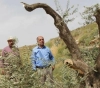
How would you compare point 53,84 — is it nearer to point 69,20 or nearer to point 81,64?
point 81,64

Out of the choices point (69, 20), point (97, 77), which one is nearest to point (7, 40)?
point (69, 20)

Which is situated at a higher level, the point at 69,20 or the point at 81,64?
the point at 69,20

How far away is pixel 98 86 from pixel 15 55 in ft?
7.90

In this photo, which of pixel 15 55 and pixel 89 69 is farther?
pixel 89 69

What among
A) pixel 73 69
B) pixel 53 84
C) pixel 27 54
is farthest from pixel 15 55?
pixel 73 69

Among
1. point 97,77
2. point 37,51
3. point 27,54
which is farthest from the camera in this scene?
point 37,51

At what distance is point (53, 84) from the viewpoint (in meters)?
9.99

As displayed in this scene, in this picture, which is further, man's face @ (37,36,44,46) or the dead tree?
man's face @ (37,36,44,46)

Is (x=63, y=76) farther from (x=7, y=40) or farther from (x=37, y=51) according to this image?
(x=7, y=40)

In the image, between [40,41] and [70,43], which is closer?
[70,43]

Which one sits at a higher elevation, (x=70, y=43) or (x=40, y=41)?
(x=40, y=41)

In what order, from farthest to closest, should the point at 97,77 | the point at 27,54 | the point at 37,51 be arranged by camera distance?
1. the point at 37,51
2. the point at 97,77
3. the point at 27,54

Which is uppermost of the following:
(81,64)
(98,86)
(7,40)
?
(7,40)

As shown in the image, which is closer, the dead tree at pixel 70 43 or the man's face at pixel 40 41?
the dead tree at pixel 70 43
